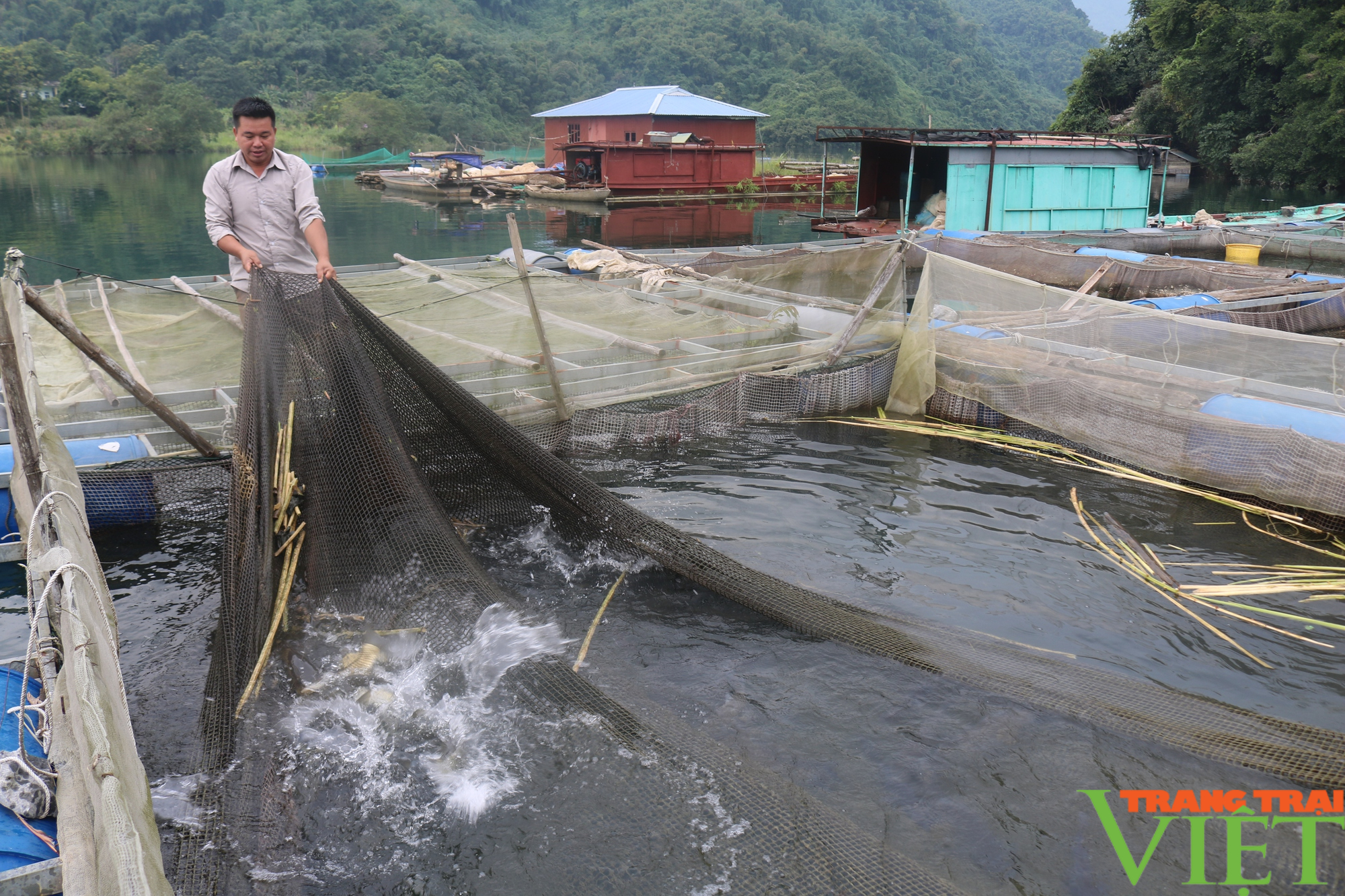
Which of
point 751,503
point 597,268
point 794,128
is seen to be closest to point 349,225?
point 597,268

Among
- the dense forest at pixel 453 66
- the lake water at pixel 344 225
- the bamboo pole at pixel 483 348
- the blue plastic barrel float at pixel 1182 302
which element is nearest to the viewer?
the bamboo pole at pixel 483 348

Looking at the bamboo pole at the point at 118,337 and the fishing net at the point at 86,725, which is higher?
the bamboo pole at the point at 118,337

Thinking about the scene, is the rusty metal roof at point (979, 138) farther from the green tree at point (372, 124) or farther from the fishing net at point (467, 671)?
the green tree at point (372, 124)

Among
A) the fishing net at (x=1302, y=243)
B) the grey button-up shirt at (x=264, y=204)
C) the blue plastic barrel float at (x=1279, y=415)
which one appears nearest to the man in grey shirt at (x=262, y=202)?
the grey button-up shirt at (x=264, y=204)

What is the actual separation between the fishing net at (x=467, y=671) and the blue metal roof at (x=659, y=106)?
1428 inches

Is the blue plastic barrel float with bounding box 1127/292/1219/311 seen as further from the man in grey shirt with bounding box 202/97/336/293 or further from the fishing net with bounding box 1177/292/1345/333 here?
the man in grey shirt with bounding box 202/97/336/293

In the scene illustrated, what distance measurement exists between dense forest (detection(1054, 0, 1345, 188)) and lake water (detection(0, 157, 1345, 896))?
31.5m

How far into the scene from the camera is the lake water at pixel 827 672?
281 centimetres

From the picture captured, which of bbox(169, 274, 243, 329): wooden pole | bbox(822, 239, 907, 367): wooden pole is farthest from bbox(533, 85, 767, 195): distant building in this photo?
bbox(169, 274, 243, 329): wooden pole

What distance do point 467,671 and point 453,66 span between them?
67325 mm

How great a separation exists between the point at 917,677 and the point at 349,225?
26.0 metres

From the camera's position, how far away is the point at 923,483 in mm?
6148

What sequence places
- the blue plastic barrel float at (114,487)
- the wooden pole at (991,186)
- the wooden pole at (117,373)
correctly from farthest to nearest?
the wooden pole at (991,186)
the blue plastic barrel float at (114,487)
the wooden pole at (117,373)

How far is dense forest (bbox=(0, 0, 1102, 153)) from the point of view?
51.0 m
